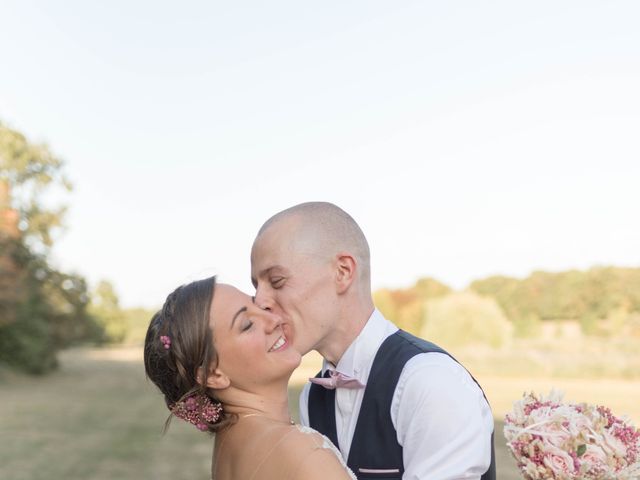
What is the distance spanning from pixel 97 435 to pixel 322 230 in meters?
17.3

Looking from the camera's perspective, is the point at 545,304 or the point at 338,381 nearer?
the point at 338,381

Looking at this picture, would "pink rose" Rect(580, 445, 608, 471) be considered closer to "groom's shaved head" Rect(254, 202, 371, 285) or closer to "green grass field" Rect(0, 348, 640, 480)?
"groom's shaved head" Rect(254, 202, 371, 285)

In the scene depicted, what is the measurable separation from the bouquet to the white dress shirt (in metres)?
0.12

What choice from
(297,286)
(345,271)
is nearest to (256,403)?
(297,286)

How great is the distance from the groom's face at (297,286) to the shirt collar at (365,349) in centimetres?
16

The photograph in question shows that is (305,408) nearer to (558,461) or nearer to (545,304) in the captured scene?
(558,461)

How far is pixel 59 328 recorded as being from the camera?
39375 millimetres

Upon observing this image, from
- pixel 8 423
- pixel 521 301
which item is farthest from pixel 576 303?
pixel 8 423

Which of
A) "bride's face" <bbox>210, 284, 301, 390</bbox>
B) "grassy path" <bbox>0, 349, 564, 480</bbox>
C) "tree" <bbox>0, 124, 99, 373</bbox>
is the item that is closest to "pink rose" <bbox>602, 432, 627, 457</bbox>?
"bride's face" <bbox>210, 284, 301, 390</bbox>

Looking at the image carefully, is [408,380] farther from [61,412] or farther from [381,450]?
[61,412]

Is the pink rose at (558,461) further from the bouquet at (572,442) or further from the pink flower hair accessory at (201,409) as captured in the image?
the pink flower hair accessory at (201,409)

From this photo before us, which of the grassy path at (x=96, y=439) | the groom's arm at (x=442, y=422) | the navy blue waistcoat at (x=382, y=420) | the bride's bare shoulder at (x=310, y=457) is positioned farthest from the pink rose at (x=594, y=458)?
the grassy path at (x=96, y=439)

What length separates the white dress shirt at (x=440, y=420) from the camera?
103 inches

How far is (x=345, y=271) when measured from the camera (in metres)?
3.37
